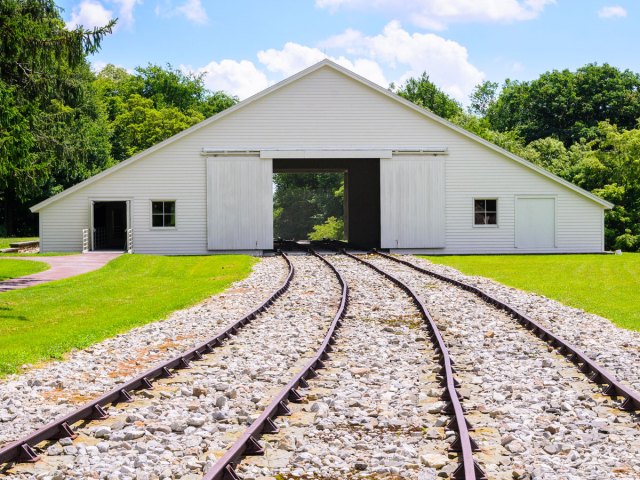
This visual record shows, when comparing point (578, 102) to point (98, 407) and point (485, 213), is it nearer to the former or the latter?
point (485, 213)

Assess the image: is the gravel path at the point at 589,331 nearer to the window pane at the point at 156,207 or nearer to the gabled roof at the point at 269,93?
the gabled roof at the point at 269,93

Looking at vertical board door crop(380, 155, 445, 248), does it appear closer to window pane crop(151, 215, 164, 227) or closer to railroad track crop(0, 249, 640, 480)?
window pane crop(151, 215, 164, 227)

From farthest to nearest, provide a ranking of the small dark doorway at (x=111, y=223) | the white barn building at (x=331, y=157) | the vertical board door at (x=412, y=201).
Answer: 1. the small dark doorway at (x=111, y=223)
2. the vertical board door at (x=412, y=201)
3. the white barn building at (x=331, y=157)

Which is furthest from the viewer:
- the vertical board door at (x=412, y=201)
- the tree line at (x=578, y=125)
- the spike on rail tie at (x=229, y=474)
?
the tree line at (x=578, y=125)

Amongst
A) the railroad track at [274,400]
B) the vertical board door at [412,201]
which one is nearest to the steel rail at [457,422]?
the railroad track at [274,400]

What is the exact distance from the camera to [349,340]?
10656 millimetres

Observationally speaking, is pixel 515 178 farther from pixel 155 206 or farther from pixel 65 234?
pixel 65 234

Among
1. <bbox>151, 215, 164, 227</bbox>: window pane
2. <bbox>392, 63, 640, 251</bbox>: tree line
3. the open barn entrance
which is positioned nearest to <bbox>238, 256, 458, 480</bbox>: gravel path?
<bbox>151, 215, 164, 227</bbox>: window pane

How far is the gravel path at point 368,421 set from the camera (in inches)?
215

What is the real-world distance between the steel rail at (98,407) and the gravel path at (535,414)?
301 cm

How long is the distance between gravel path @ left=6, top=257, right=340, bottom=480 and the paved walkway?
10.4 m

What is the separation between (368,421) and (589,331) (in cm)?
599

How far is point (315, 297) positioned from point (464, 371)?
727 centimetres

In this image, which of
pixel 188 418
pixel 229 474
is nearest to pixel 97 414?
pixel 188 418
